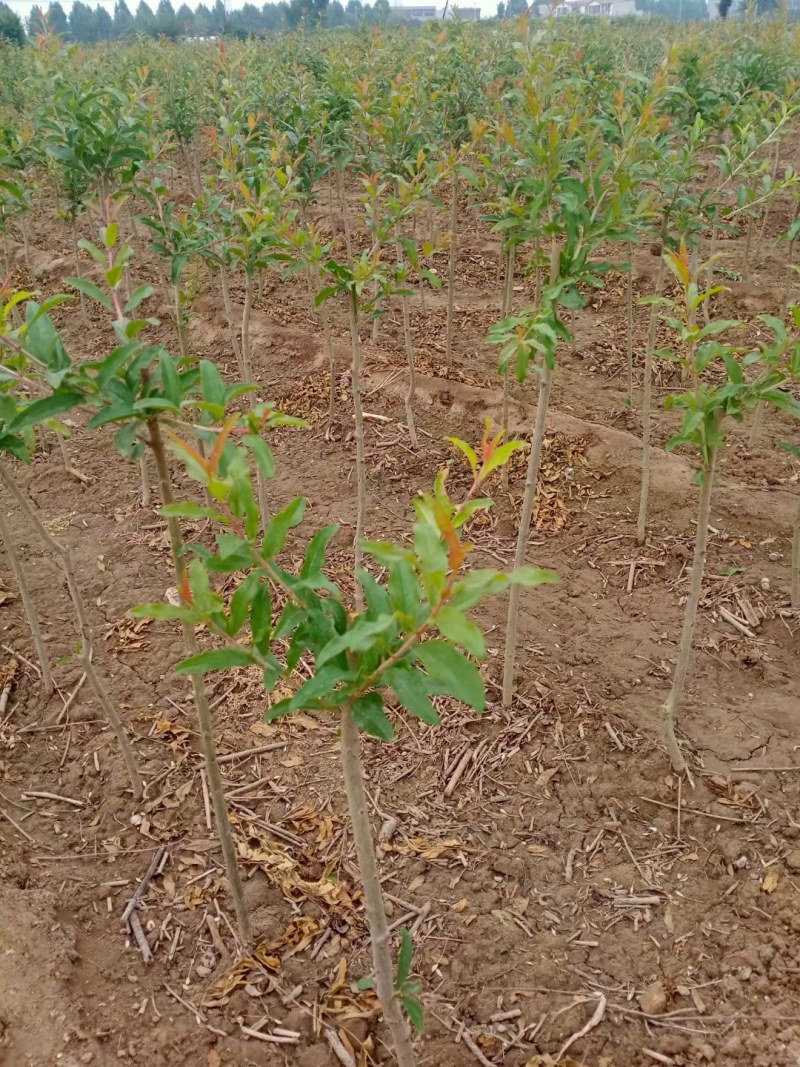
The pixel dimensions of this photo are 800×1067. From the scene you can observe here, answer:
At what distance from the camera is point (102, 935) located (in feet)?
7.91

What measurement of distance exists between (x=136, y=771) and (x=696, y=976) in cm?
199

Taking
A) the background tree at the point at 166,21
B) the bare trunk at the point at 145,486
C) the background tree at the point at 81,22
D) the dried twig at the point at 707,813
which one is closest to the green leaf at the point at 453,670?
the dried twig at the point at 707,813

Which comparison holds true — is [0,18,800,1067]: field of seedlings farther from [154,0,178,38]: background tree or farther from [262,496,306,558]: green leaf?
[154,0,178,38]: background tree

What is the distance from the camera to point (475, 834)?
9.20 feet

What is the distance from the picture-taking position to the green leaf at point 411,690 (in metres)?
1.37

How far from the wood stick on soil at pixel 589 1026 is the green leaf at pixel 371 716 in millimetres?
1292

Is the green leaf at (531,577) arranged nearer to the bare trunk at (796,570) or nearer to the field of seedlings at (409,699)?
the field of seedlings at (409,699)

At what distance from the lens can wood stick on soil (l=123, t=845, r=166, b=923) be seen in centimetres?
247

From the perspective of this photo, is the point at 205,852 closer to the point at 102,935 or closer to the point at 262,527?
the point at 102,935

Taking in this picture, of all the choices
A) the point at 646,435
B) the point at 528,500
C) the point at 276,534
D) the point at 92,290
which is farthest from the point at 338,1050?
the point at 646,435

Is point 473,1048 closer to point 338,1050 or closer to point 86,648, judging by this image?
point 338,1050

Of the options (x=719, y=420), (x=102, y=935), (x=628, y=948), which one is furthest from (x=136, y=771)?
(x=719, y=420)

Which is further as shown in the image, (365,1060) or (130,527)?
(130,527)

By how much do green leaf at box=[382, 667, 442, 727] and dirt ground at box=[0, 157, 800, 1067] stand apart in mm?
1324
